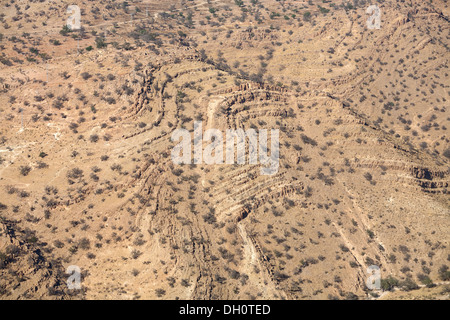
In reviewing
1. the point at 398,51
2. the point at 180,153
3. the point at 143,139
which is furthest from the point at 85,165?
the point at 398,51

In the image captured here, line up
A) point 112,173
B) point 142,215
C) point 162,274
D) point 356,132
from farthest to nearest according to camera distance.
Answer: point 356,132 < point 112,173 < point 142,215 < point 162,274

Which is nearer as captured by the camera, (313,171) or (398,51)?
(313,171)

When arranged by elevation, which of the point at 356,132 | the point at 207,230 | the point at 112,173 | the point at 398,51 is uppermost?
the point at 398,51

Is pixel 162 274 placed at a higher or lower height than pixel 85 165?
lower

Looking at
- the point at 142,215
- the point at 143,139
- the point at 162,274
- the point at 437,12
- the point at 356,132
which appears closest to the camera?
the point at 162,274

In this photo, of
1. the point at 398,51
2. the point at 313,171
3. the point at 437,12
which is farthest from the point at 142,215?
the point at 437,12

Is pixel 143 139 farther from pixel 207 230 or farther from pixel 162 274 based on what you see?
pixel 162 274
